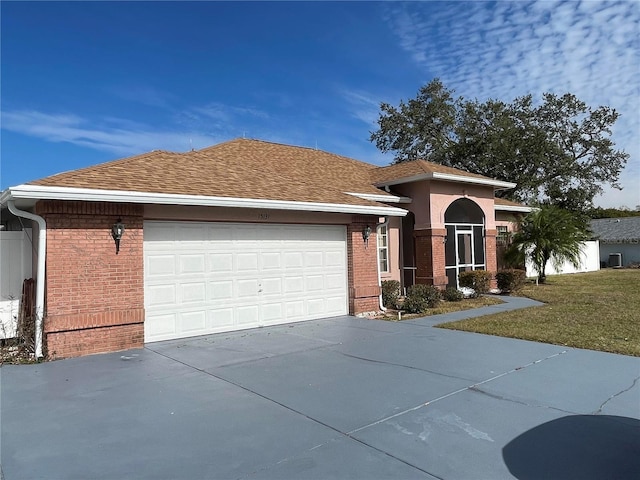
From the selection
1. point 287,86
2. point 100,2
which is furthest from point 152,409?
point 287,86

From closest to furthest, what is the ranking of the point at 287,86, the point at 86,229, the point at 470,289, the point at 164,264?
the point at 86,229 < the point at 164,264 < the point at 470,289 < the point at 287,86

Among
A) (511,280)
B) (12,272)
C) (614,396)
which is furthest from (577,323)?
(12,272)

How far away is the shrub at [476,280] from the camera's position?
1575cm

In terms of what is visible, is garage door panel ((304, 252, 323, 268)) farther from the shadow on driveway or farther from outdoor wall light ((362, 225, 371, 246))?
the shadow on driveway

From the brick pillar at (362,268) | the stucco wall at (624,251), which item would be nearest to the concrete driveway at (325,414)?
the brick pillar at (362,268)

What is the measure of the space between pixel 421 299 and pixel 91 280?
848 cm

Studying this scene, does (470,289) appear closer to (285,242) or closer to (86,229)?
(285,242)

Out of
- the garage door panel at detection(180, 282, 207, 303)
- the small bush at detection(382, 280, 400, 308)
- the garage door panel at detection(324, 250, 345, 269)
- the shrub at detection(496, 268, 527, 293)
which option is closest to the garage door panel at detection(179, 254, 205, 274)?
the garage door panel at detection(180, 282, 207, 303)

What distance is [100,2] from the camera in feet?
33.2

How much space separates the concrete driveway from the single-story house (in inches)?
35.2

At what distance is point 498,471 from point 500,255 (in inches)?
779

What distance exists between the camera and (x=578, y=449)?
4.09 meters

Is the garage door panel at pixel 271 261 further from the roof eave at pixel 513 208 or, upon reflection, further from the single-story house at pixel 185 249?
the roof eave at pixel 513 208

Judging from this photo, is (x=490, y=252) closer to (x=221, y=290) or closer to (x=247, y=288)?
(x=247, y=288)
